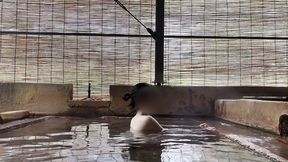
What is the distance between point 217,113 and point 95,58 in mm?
3616

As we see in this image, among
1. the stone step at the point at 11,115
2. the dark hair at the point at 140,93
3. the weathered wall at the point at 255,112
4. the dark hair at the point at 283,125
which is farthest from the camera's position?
the stone step at the point at 11,115

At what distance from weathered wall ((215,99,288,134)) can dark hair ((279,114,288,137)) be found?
8 cm

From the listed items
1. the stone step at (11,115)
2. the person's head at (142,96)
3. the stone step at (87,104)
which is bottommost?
the stone step at (11,115)

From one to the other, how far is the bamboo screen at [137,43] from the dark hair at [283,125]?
18.7ft

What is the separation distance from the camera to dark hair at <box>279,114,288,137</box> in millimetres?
5574

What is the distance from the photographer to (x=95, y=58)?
36.5ft

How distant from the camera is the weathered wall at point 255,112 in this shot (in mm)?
6023

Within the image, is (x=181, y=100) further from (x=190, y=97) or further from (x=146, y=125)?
(x=146, y=125)

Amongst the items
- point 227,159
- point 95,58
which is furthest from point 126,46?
point 227,159

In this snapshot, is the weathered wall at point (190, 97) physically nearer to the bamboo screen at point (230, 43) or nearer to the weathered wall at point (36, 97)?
the bamboo screen at point (230, 43)

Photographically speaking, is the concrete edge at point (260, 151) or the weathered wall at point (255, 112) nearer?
the concrete edge at point (260, 151)

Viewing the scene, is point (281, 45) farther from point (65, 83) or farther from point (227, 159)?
point (227, 159)

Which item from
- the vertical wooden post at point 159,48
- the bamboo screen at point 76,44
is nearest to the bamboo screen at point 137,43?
the bamboo screen at point 76,44

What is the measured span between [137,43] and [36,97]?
3088 millimetres
